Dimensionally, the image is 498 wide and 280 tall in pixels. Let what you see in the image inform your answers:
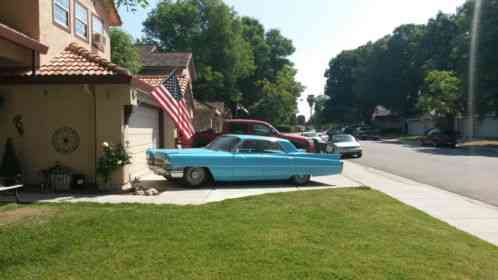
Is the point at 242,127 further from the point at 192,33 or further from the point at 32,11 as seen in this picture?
the point at 192,33

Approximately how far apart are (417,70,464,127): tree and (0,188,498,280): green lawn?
120 feet

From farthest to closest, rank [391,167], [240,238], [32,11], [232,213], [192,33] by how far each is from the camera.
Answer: [192,33] < [391,167] < [32,11] < [232,213] < [240,238]

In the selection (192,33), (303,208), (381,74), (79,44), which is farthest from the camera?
(381,74)

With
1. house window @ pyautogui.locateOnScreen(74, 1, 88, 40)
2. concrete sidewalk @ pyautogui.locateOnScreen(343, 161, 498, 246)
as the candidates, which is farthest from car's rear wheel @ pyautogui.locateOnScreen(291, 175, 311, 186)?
house window @ pyautogui.locateOnScreen(74, 1, 88, 40)

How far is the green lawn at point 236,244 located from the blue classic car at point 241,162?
265cm

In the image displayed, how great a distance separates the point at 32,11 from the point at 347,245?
947 cm

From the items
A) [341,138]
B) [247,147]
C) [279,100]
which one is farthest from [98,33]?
[279,100]

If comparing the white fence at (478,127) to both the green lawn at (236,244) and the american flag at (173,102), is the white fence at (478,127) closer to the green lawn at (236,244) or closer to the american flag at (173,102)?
the american flag at (173,102)

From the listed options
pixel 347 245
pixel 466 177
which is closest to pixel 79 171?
pixel 347 245

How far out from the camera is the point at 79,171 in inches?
404

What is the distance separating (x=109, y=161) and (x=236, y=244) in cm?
549

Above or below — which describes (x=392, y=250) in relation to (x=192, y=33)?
below

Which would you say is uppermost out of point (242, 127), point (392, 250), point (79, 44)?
point (79, 44)

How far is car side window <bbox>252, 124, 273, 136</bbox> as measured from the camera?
695 inches
